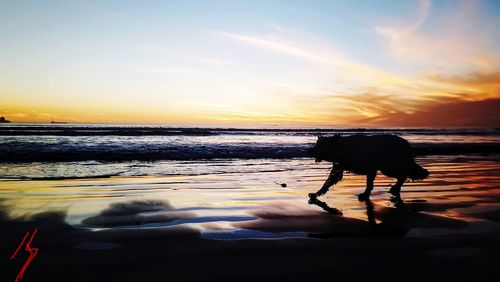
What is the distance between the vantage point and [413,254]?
172 inches

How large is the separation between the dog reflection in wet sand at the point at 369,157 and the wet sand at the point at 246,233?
0.49 metres

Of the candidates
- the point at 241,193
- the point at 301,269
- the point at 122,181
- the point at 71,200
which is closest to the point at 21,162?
the point at 122,181

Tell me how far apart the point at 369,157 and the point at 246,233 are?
4.51m

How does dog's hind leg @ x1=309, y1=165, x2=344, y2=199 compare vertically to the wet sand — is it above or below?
above

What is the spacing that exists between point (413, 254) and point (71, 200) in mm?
6394

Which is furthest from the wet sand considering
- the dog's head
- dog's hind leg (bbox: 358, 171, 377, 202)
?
the dog's head

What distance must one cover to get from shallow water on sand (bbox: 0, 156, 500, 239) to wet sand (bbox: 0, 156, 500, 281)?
29mm

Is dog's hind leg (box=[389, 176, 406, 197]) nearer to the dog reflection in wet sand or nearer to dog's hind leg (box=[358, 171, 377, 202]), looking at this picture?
the dog reflection in wet sand

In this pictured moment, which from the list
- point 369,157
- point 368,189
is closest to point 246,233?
point 368,189

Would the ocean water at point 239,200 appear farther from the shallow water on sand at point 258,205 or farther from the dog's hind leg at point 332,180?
the dog's hind leg at point 332,180

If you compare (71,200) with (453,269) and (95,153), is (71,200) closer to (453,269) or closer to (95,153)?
(453,269)

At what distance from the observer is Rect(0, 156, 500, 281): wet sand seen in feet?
12.5
